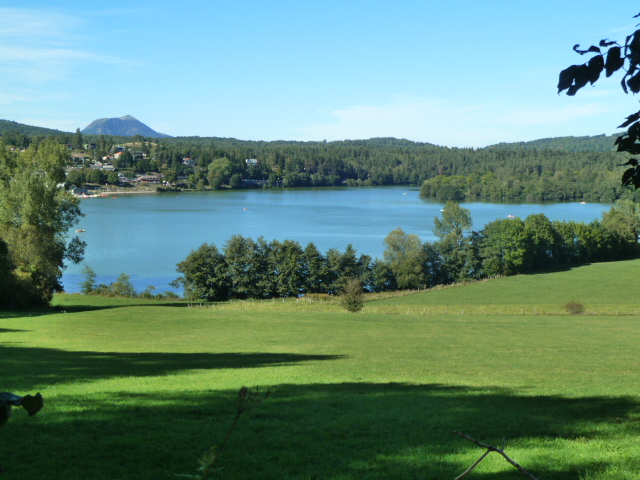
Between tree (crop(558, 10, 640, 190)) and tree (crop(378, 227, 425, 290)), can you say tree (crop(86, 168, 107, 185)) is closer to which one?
tree (crop(378, 227, 425, 290))

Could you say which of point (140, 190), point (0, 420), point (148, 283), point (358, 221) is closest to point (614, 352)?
point (0, 420)

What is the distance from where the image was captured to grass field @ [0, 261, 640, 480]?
19.6 ft

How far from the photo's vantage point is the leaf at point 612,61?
343 centimetres

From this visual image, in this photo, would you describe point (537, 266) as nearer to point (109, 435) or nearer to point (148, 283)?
point (148, 283)

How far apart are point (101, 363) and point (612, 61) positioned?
1250 cm

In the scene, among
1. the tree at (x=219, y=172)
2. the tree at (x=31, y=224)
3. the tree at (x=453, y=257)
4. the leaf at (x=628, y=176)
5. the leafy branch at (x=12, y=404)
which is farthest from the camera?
the tree at (x=219, y=172)

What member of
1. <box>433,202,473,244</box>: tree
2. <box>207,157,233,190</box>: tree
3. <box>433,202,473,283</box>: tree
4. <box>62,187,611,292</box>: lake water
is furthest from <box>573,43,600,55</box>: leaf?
<box>207,157,233,190</box>: tree

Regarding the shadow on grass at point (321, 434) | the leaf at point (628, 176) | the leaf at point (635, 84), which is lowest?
the shadow on grass at point (321, 434)

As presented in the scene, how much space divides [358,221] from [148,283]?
52441 mm

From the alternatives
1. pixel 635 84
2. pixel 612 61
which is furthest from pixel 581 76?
pixel 635 84

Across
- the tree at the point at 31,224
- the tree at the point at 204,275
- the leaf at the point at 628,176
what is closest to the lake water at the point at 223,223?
the tree at the point at 204,275

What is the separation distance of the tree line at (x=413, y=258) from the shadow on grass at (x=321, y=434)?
1721 inches

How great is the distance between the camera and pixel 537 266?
7000 centimetres

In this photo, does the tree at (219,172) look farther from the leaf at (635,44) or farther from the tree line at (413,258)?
the leaf at (635,44)
